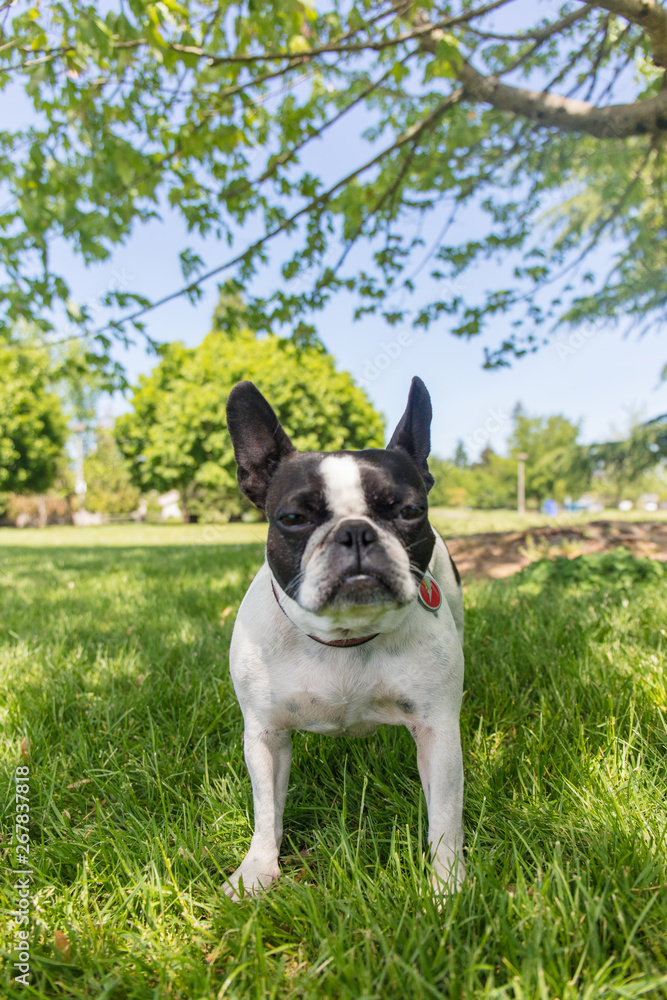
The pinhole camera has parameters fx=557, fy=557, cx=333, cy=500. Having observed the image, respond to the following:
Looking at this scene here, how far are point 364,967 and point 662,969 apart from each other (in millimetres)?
592

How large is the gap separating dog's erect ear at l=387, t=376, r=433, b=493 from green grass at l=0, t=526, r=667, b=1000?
3.37 ft

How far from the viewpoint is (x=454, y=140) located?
236 inches

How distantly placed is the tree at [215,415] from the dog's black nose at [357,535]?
2402cm

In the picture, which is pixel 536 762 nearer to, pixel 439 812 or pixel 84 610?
pixel 439 812

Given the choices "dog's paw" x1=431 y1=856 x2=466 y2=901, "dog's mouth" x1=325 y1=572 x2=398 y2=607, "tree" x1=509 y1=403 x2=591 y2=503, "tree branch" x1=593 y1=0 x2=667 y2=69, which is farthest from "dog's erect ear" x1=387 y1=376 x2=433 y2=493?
"tree" x1=509 y1=403 x2=591 y2=503

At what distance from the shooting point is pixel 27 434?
28422 millimetres

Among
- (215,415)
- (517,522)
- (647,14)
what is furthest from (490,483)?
(647,14)

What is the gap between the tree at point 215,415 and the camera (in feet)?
87.5

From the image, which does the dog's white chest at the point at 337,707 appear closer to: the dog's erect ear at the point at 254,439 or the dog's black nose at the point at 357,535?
the dog's black nose at the point at 357,535

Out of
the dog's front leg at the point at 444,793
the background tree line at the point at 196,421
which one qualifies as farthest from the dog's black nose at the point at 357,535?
the background tree line at the point at 196,421

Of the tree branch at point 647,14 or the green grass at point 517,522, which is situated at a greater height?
the tree branch at point 647,14

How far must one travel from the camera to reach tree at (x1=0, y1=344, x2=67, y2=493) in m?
27.7

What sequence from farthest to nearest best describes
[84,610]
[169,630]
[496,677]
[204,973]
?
[84,610]
[169,630]
[496,677]
[204,973]

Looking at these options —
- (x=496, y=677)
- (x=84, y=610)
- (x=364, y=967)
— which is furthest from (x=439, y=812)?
(x=84, y=610)
